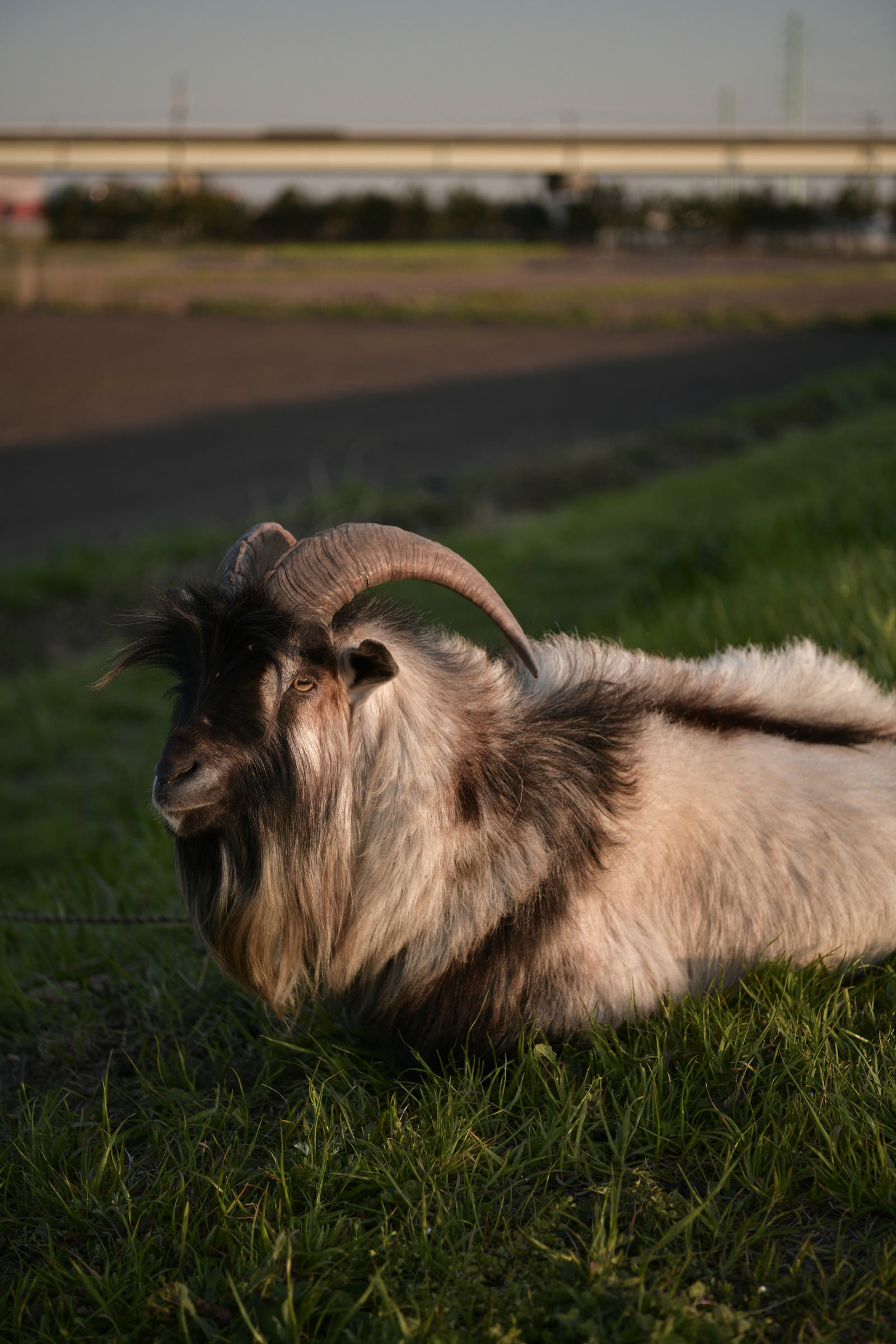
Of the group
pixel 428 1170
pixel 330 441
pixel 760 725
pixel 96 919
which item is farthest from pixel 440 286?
pixel 428 1170

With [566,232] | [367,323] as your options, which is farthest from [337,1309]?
[566,232]

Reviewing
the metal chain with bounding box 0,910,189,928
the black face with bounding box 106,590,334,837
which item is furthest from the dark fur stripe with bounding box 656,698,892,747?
the metal chain with bounding box 0,910,189,928

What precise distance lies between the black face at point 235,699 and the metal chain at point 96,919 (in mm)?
1459

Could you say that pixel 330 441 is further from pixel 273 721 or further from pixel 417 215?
pixel 417 215

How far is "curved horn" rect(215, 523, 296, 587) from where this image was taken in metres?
2.71

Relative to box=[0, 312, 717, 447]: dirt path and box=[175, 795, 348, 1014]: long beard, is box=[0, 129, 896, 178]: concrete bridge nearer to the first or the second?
box=[0, 312, 717, 447]: dirt path

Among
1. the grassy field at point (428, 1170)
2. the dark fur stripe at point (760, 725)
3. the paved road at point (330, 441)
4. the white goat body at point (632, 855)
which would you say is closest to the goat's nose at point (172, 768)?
the white goat body at point (632, 855)

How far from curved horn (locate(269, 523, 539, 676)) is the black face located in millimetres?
78

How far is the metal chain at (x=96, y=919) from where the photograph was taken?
389 centimetres

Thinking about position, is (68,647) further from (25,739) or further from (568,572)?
(568,572)

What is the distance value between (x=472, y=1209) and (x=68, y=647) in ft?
25.7

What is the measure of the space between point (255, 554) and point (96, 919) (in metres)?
1.79

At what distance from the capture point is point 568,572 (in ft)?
31.1

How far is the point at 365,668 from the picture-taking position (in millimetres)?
2621
